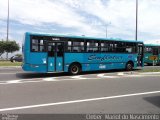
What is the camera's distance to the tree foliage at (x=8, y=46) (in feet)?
202

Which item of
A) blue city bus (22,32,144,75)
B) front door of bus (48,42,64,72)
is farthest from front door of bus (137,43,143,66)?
front door of bus (48,42,64,72)

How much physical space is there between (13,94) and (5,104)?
6.14ft

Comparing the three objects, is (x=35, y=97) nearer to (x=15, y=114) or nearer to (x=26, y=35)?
(x=15, y=114)

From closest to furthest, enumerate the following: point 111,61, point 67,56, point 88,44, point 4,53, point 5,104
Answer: point 5,104
point 67,56
point 88,44
point 111,61
point 4,53

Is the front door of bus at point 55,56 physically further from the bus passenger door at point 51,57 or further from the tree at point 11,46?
the tree at point 11,46

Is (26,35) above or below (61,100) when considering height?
above

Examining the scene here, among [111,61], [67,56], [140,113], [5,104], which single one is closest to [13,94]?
[5,104]

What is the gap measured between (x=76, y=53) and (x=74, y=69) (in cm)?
119

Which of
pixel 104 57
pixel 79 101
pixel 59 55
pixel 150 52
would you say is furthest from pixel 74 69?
pixel 150 52

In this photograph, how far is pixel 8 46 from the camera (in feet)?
203

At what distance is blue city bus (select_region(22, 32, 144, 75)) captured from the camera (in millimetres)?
17531

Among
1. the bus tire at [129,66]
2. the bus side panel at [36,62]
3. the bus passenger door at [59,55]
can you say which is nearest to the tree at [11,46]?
the bus tire at [129,66]

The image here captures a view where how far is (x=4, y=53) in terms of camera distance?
64.7 meters

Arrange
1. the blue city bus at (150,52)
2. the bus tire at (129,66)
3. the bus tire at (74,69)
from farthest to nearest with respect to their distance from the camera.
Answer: the blue city bus at (150,52)
the bus tire at (129,66)
the bus tire at (74,69)
